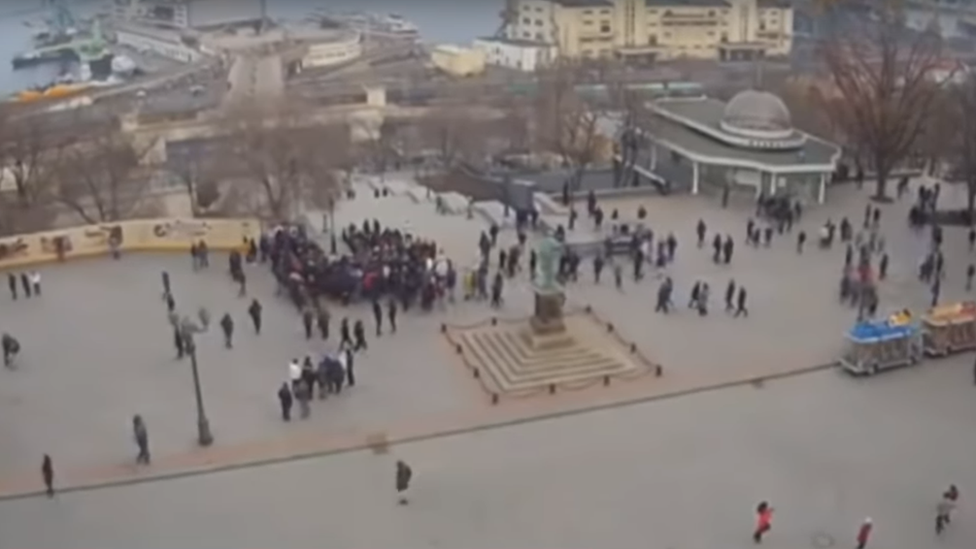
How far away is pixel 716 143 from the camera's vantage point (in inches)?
1374

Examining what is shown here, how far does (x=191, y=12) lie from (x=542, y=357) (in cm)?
11990

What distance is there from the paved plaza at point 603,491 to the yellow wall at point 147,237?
12238mm

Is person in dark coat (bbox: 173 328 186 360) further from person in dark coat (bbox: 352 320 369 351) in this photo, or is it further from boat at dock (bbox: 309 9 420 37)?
boat at dock (bbox: 309 9 420 37)

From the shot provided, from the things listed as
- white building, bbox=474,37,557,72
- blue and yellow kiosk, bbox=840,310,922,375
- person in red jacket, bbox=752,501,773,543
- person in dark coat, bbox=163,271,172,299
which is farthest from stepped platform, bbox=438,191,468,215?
white building, bbox=474,37,557,72

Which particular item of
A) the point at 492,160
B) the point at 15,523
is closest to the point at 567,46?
the point at 492,160

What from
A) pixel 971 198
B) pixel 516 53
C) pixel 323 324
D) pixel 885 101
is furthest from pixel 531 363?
pixel 516 53

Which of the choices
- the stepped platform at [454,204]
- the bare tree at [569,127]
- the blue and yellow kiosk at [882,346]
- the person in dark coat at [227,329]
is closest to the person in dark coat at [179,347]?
the person in dark coat at [227,329]

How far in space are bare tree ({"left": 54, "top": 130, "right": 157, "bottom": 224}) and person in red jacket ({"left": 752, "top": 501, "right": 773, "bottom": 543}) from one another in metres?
28.3

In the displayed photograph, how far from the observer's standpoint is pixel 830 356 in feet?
70.6

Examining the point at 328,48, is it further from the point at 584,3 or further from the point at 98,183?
the point at 98,183

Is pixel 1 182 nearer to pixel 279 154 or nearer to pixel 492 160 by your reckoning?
pixel 279 154

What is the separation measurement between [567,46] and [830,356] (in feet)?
275

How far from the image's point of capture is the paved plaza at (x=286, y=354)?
731 inches

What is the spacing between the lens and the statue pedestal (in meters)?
21.8
